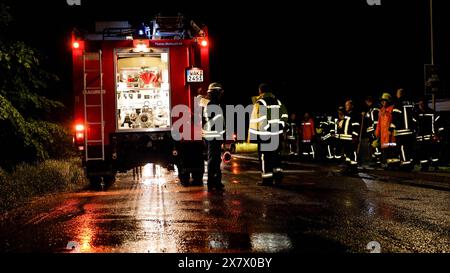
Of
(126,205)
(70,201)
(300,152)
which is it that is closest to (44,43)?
(70,201)

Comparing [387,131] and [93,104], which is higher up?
[93,104]

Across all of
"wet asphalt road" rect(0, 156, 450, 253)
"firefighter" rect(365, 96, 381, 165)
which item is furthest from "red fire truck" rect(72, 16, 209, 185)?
"firefighter" rect(365, 96, 381, 165)

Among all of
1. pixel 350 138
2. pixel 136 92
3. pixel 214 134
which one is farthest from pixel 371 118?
pixel 136 92

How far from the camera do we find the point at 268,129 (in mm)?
12000

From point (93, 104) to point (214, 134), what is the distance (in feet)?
8.21

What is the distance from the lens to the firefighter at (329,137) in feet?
71.7

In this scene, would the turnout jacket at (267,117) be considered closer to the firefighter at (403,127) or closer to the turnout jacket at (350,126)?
the turnout jacket at (350,126)

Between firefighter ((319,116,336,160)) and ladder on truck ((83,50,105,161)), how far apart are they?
10.7 meters

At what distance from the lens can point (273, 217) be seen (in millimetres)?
8000

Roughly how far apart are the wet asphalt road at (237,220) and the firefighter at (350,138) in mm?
3694

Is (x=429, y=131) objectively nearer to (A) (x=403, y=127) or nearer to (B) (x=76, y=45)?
(A) (x=403, y=127)

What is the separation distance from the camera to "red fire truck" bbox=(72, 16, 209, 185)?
1243 centimetres

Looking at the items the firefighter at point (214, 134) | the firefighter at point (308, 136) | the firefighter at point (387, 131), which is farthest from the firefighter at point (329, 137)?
the firefighter at point (214, 134)
